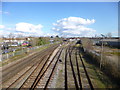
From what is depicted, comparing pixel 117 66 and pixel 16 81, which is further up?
pixel 117 66

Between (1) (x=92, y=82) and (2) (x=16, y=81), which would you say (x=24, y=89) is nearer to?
(2) (x=16, y=81)

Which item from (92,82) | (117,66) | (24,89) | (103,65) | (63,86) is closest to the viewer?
(24,89)

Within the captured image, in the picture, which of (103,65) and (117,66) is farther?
(103,65)

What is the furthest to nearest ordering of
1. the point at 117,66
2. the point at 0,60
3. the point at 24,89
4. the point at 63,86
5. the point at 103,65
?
1. the point at 0,60
2. the point at 103,65
3. the point at 117,66
4. the point at 63,86
5. the point at 24,89

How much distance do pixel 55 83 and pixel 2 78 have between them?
5.85 meters

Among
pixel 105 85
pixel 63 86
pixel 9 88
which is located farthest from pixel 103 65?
pixel 9 88

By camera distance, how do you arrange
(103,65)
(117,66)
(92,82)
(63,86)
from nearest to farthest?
(63,86) < (92,82) < (117,66) < (103,65)

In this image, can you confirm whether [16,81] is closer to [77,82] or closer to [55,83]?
[55,83]

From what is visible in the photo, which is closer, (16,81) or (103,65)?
(16,81)

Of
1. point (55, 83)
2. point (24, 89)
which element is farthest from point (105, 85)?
point (24, 89)

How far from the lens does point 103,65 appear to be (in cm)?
1448

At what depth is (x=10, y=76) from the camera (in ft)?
39.1

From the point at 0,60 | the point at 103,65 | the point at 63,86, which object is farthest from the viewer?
the point at 0,60

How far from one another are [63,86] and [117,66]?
20.2ft
